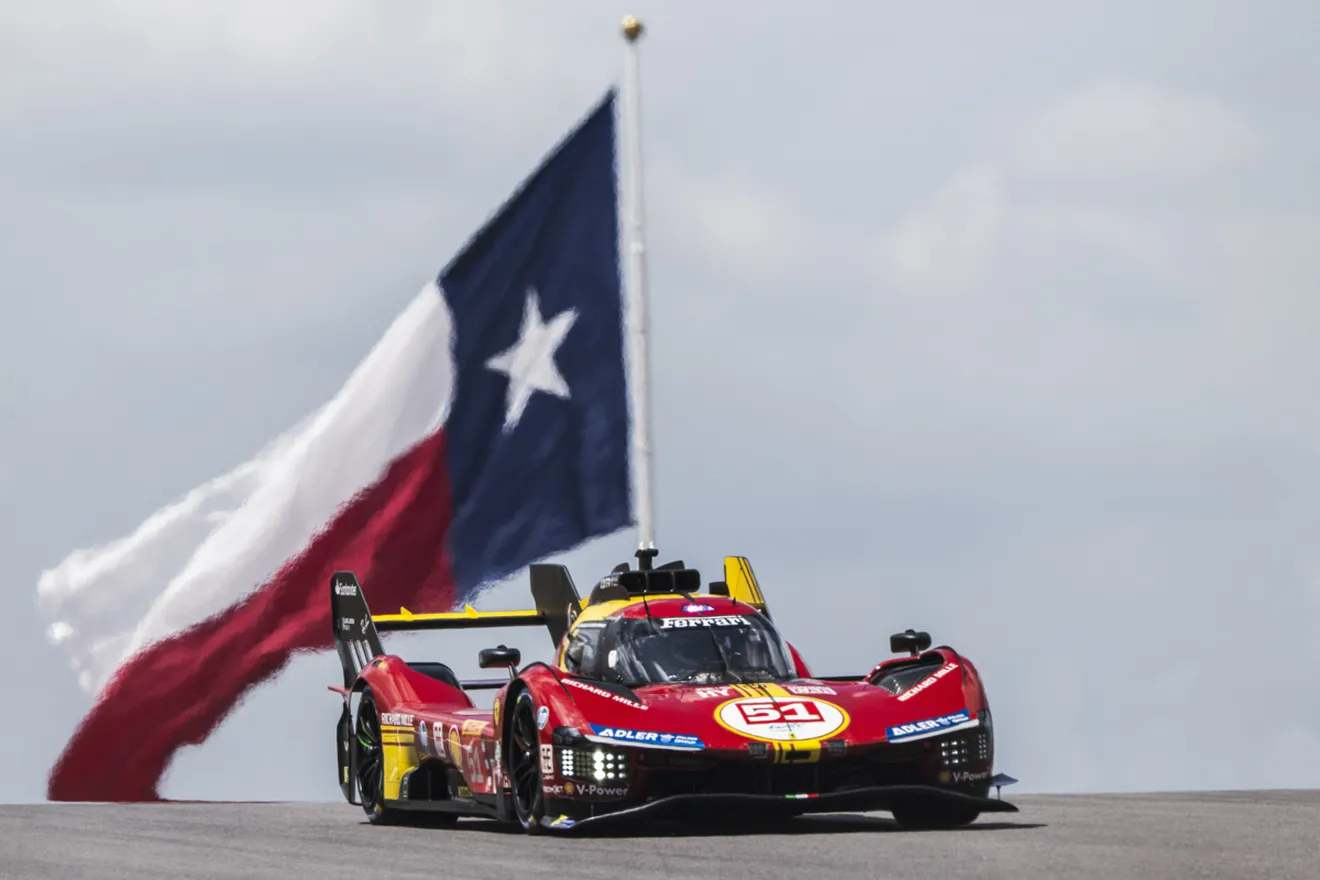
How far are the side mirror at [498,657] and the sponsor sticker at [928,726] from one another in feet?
10.2

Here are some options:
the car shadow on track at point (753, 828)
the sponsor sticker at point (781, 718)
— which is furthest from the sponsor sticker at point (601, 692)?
the car shadow on track at point (753, 828)

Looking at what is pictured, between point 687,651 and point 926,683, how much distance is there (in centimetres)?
177

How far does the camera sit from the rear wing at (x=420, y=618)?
21.1m

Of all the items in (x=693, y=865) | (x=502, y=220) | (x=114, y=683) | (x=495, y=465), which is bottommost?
(x=693, y=865)

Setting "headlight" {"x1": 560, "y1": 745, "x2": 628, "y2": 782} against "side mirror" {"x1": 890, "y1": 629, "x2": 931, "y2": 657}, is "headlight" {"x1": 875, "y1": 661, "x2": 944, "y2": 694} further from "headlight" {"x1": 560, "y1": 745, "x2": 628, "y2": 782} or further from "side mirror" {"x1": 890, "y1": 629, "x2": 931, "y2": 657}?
"headlight" {"x1": 560, "y1": 745, "x2": 628, "y2": 782}

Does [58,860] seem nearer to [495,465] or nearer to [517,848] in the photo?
[517,848]

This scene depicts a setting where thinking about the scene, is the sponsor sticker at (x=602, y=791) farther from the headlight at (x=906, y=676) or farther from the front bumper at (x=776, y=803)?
the headlight at (x=906, y=676)

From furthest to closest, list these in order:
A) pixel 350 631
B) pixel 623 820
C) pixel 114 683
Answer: pixel 114 683, pixel 350 631, pixel 623 820

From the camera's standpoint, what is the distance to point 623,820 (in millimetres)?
15789

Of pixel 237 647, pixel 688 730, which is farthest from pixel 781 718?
pixel 237 647

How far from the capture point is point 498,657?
17.5 metres

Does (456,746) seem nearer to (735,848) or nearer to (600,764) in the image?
(600,764)

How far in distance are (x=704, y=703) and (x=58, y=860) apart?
408 cm

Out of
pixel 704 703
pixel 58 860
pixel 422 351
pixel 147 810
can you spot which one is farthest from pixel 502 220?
pixel 58 860
